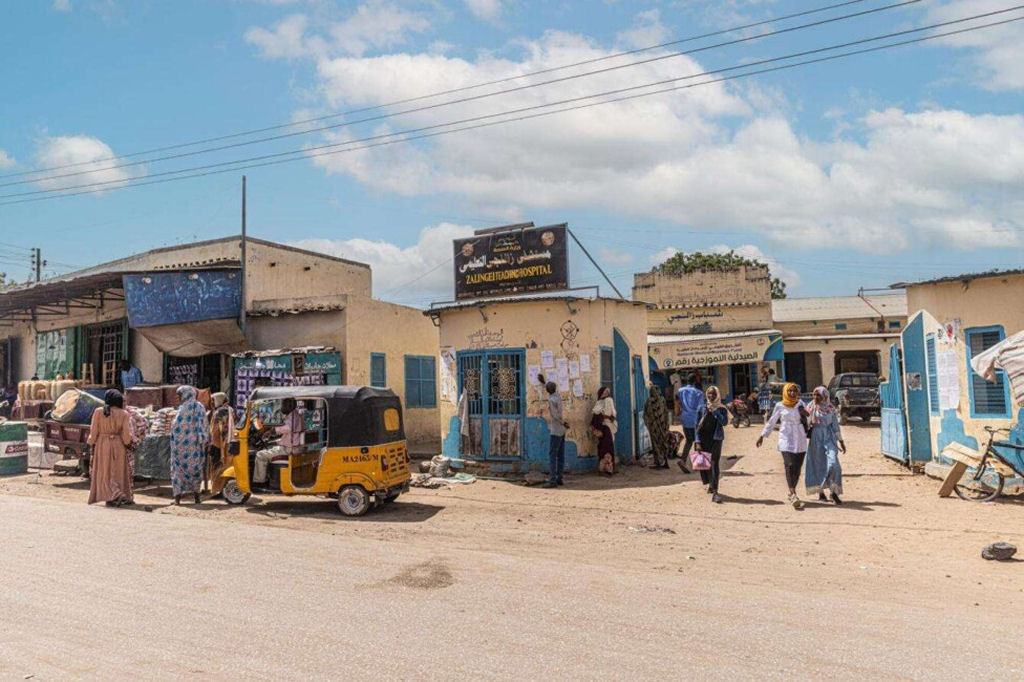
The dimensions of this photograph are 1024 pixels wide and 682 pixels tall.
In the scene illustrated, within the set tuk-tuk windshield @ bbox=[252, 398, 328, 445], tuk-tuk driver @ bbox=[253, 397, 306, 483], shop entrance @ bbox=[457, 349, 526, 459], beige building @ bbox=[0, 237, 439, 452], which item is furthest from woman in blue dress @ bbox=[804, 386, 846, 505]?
beige building @ bbox=[0, 237, 439, 452]

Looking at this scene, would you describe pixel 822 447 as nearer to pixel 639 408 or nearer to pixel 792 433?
pixel 792 433

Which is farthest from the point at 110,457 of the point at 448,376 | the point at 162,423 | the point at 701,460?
the point at 701,460

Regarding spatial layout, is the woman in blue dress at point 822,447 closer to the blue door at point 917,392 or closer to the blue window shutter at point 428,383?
the blue door at point 917,392

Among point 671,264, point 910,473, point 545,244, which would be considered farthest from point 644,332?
point 671,264

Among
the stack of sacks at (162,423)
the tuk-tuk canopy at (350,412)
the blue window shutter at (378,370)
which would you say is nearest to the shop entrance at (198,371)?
the blue window shutter at (378,370)

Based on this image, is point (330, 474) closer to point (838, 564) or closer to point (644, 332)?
point (838, 564)

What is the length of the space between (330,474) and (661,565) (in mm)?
4945

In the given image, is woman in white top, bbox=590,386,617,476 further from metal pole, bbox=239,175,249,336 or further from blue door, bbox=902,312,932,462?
metal pole, bbox=239,175,249,336

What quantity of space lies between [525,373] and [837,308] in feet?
85.5

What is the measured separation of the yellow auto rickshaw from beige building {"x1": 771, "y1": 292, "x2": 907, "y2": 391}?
83.4 ft

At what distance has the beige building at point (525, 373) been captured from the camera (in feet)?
45.8

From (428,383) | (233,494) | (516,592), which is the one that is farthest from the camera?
(428,383)

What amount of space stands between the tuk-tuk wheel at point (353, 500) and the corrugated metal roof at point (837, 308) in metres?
27.3

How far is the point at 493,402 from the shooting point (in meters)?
14.4
